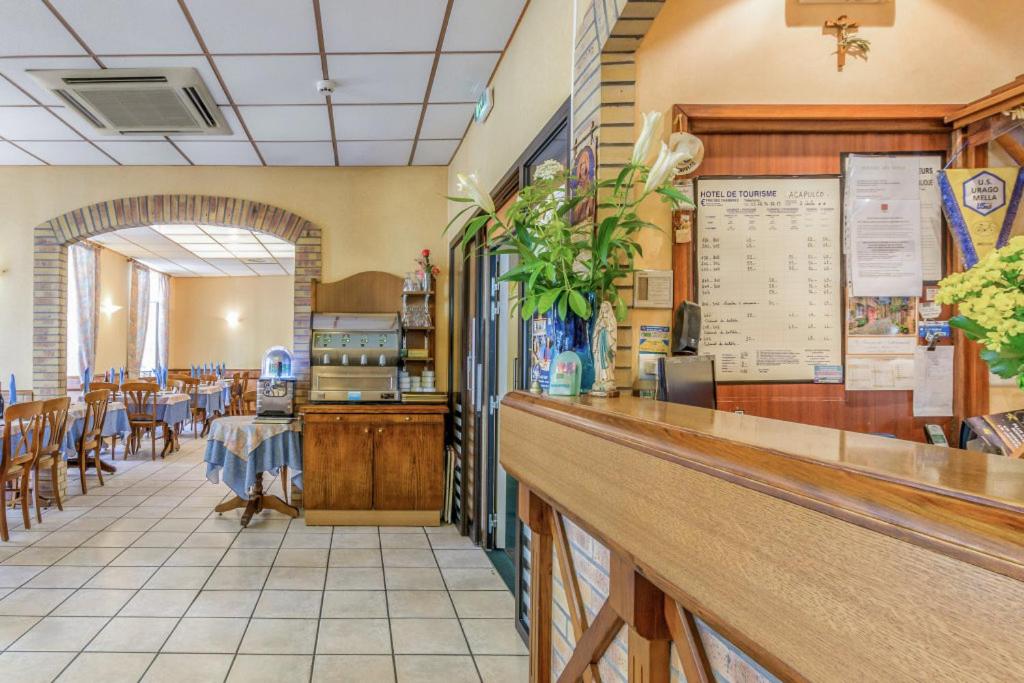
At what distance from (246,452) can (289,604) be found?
6.11ft

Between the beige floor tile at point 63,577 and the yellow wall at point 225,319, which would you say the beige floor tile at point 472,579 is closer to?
the beige floor tile at point 63,577

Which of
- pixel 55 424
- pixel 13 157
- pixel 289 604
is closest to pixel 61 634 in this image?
pixel 289 604

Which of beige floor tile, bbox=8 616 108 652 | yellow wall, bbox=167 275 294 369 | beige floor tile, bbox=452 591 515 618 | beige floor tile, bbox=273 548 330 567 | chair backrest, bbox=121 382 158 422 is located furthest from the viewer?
yellow wall, bbox=167 275 294 369

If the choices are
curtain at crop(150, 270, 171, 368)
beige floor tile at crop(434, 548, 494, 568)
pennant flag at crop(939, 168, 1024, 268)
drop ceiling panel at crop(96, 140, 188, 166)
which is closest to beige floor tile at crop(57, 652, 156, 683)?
beige floor tile at crop(434, 548, 494, 568)

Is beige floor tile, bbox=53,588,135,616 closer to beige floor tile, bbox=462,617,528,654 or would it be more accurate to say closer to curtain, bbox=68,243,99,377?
beige floor tile, bbox=462,617,528,654

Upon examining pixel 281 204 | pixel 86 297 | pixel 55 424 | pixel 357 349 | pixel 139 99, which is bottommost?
pixel 55 424

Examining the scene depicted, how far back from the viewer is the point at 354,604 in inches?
126

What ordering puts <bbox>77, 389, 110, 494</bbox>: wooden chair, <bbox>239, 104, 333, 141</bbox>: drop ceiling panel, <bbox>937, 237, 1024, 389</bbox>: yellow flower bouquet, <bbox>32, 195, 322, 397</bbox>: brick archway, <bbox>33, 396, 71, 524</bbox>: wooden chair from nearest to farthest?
<bbox>937, 237, 1024, 389</bbox>: yellow flower bouquet, <bbox>239, 104, 333, 141</bbox>: drop ceiling panel, <bbox>33, 396, 71, 524</bbox>: wooden chair, <bbox>32, 195, 322, 397</bbox>: brick archway, <bbox>77, 389, 110, 494</bbox>: wooden chair

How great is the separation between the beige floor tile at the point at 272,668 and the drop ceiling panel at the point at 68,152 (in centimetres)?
440

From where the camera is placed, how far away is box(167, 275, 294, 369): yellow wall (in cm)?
1296

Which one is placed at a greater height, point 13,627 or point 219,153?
point 219,153

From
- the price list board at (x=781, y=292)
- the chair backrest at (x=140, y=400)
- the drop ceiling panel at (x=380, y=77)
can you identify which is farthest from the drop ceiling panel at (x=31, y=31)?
the chair backrest at (x=140, y=400)

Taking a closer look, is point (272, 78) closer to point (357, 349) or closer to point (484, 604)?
point (357, 349)

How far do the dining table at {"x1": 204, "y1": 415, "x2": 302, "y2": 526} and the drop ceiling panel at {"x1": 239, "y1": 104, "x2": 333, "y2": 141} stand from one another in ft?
7.64
